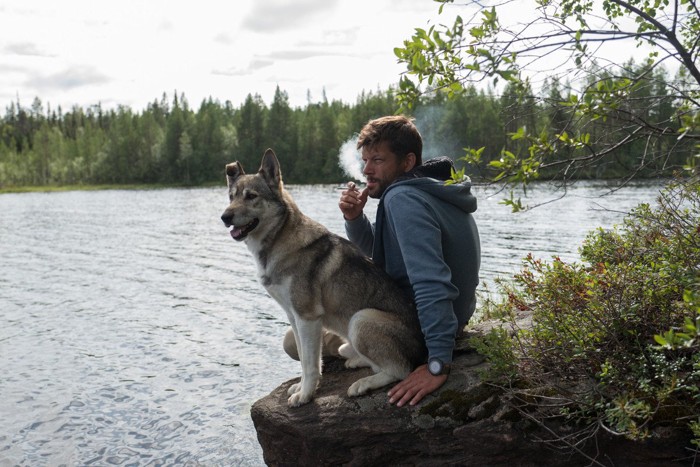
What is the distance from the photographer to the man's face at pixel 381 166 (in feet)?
20.5

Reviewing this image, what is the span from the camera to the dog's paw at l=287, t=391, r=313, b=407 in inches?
243

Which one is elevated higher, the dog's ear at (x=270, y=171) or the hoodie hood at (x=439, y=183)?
the dog's ear at (x=270, y=171)

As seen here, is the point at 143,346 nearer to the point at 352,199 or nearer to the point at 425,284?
the point at 352,199

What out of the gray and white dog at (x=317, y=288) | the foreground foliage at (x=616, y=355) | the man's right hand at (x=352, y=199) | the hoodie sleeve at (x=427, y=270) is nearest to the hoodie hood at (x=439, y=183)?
the hoodie sleeve at (x=427, y=270)

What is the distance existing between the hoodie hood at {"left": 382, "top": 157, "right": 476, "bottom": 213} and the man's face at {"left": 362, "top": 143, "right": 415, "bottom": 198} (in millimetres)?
212

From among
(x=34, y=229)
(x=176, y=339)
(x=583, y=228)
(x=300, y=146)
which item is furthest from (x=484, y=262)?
(x=300, y=146)

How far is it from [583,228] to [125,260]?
2219cm

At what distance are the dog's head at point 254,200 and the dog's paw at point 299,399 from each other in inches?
70.7

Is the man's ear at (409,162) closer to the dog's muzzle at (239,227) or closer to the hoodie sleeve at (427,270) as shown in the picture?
the hoodie sleeve at (427,270)

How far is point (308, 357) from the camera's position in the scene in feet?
20.3

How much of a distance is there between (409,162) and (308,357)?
7.72ft

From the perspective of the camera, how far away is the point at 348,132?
120 m

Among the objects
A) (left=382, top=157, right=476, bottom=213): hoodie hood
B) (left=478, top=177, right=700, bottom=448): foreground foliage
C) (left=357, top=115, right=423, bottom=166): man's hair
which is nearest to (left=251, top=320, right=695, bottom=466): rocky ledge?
(left=478, top=177, right=700, bottom=448): foreground foliage

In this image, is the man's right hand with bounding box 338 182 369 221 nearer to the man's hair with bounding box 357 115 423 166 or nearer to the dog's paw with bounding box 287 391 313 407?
the man's hair with bounding box 357 115 423 166
